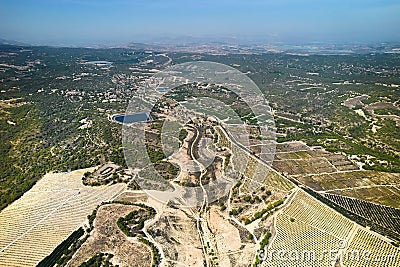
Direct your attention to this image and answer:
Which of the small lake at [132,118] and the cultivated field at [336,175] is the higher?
the small lake at [132,118]

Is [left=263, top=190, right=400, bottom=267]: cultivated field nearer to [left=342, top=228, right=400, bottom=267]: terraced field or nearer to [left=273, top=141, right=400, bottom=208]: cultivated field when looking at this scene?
[left=342, top=228, right=400, bottom=267]: terraced field

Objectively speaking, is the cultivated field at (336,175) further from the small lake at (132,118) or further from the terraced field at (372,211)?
the small lake at (132,118)

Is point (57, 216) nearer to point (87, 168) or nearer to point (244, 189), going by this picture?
point (87, 168)

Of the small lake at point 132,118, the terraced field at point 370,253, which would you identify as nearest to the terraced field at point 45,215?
the small lake at point 132,118

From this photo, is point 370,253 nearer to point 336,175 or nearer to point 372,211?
point 372,211

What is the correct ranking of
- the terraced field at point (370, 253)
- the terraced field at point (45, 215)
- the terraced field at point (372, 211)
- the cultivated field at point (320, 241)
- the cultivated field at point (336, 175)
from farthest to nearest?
the cultivated field at point (336, 175), the terraced field at point (372, 211), the terraced field at point (45, 215), the cultivated field at point (320, 241), the terraced field at point (370, 253)

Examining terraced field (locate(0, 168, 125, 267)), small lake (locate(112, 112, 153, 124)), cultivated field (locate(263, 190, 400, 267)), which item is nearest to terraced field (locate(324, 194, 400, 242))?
cultivated field (locate(263, 190, 400, 267))
